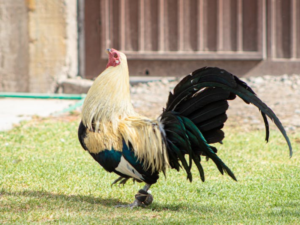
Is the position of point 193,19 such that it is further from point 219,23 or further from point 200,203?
point 200,203

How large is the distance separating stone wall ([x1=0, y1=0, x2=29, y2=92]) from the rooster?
23.0ft

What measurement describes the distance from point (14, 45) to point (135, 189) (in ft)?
23.2

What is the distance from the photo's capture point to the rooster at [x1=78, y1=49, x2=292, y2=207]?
168 inches

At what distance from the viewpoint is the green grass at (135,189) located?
166 inches

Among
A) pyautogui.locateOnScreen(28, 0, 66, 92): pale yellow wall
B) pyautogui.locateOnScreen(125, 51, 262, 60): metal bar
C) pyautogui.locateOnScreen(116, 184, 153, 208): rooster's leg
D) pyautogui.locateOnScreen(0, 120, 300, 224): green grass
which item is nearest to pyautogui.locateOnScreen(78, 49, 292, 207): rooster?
pyautogui.locateOnScreen(116, 184, 153, 208): rooster's leg

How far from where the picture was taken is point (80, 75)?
39.0 feet

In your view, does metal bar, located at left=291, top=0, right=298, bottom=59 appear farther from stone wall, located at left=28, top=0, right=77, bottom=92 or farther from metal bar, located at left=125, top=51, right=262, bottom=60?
stone wall, located at left=28, top=0, right=77, bottom=92

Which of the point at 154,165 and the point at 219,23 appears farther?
the point at 219,23

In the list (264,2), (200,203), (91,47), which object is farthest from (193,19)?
(200,203)

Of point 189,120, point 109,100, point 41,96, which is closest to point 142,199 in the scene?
point 189,120

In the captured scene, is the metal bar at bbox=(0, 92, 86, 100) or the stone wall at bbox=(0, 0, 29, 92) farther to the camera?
the stone wall at bbox=(0, 0, 29, 92)

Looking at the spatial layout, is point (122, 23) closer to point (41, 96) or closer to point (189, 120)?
point (41, 96)

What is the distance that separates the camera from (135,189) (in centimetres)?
528

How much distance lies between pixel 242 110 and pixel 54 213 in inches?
228
